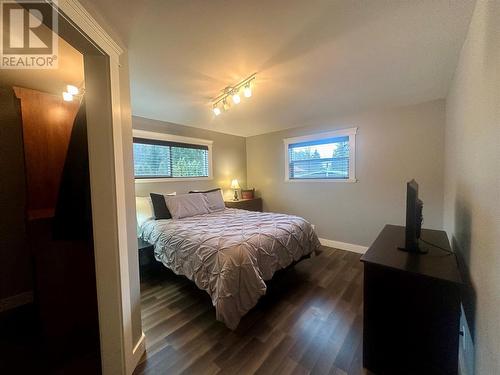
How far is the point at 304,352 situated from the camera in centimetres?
147

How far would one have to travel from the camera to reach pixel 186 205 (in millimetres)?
3154

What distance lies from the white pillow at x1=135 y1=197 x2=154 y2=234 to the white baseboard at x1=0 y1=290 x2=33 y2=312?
48.0 inches

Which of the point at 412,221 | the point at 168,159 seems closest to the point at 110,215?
the point at 412,221

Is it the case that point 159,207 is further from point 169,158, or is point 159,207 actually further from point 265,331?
point 265,331

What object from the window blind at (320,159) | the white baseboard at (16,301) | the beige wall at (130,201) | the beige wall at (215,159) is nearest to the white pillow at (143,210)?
the beige wall at (215,159)

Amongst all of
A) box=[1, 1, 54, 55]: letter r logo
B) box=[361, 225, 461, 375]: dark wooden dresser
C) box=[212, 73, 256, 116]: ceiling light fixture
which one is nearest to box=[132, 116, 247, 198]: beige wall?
box=[212, 73, 256, 116]: ceiling light fixture

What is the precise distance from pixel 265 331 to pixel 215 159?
11.1 feet

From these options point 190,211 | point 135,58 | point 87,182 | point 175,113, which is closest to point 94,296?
point 87,182

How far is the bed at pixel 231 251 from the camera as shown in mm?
1672

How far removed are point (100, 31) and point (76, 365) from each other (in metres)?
2.16

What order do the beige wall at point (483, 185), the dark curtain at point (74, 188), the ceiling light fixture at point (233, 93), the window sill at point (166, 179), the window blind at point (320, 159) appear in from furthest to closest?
the window blind at point (320, 159) < the window sill at point (166, 179) < the ceiling light fixture at point (233, 93) < the dark curtain at point (74, 188) < the beige wall at point (483, 185)

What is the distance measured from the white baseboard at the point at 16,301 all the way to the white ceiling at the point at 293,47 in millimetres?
2469

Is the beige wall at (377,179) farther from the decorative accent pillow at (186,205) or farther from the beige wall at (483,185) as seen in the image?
the decorative accent pillow at (186,205)

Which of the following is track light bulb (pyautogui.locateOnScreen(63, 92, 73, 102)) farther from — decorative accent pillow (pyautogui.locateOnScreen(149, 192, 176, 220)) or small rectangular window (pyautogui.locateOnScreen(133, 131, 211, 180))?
decorative accent pillow (pyautogui.locateOnScreen(149, 192, 176, 220))
